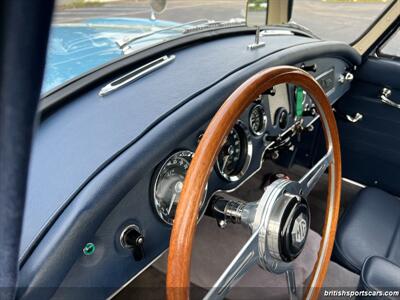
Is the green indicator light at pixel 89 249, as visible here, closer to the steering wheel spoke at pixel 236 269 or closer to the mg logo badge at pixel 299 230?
the steering wheel spoke at pixel 236 269

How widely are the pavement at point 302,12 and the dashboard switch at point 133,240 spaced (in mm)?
742

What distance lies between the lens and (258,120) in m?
1.24

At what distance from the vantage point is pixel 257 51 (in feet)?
4.50

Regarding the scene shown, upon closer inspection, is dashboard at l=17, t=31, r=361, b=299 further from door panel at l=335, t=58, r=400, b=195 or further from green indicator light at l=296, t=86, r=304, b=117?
door panel at l=335, t=58, r=400, b=195

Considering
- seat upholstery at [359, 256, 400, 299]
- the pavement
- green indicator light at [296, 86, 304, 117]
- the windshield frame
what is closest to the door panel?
the pavement

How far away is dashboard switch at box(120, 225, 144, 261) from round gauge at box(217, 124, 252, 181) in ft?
1.05

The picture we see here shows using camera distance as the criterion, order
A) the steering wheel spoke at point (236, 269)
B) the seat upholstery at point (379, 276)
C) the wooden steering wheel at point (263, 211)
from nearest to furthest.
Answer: the wooden steering wheel at point (263, 211), the steering wheel spoke at point (236, 269), the seat upholstery at point (379, 276)

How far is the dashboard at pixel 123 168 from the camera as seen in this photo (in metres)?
0.72

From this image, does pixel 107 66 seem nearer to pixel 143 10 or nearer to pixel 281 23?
pixel 143 10

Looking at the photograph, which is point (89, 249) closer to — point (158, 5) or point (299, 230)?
point (299, 230)

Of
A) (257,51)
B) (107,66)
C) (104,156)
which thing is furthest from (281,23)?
(104,156)

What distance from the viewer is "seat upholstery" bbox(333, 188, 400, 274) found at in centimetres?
145

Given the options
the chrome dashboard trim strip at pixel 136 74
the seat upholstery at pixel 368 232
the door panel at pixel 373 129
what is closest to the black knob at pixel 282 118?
the chrome dashboard trim strip at pixel 136 74

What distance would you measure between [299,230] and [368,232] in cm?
72
